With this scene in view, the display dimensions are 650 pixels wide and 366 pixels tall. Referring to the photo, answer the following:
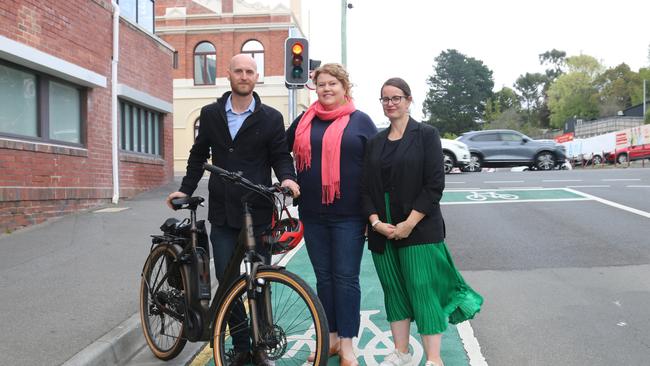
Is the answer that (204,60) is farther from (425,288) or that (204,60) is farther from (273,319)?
(273,319)

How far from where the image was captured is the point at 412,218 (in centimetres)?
376

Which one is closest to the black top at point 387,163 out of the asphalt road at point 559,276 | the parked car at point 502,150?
the asphalt road at point 559,276

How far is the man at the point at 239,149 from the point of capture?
3912mm

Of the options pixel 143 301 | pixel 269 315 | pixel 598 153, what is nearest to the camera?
pixel 269 315

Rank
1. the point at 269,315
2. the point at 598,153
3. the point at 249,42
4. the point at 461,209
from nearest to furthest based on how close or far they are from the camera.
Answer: the point at 269,315 → the point at 461,209 → the point at 249,42 → the point at 598,153

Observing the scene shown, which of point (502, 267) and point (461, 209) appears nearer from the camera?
point (502, 267)

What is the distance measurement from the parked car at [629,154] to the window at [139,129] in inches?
1054

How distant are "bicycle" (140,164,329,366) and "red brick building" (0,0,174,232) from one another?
554 centimetres

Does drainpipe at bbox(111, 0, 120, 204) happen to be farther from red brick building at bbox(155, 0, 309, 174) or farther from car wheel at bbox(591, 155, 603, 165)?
car wheel at bbox(591, 155, 603, 165)

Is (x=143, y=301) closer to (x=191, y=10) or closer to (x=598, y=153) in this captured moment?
(x=191, y=10)

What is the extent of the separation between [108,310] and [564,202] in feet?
30.9

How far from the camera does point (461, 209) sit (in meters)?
11.7

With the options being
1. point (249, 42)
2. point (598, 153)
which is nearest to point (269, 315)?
point (249, 42)

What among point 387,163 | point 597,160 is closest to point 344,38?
point 387,163
